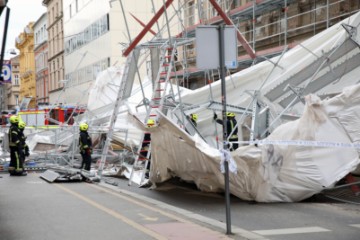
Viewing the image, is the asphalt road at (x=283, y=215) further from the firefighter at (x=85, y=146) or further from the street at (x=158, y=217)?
the firefighter at (x=85, y=146)

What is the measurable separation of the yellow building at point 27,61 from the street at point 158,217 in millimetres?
64736

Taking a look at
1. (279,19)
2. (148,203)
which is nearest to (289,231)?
(148,203)

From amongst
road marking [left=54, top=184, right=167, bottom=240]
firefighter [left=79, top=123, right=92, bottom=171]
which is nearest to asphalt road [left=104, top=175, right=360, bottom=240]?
road marking [left=54, top=184, right=167, bottom=240]

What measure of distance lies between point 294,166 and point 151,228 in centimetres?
328

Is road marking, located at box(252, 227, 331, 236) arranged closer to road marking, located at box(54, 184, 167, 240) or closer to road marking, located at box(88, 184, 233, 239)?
road marking, located at box(88, 184, 233, 239)

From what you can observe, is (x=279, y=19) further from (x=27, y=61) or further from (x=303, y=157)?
(x=27, y=61)

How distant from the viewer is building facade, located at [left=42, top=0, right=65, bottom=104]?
184 ft

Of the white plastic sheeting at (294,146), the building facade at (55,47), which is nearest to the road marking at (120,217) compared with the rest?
the white plastic sheeting at (294,146)

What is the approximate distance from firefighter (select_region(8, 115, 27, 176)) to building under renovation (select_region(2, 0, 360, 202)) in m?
1.84

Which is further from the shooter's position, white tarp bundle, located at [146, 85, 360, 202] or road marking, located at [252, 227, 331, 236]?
white tarp bundle, located at [146, 85, 360, 202]

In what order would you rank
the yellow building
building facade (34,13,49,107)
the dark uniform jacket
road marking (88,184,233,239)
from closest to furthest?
road marking (88,184,233,239)
the dark uniform jacket
building facade (34,13,49,107)
the yellow building

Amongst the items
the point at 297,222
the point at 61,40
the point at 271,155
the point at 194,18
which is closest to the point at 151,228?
the point at 297,222

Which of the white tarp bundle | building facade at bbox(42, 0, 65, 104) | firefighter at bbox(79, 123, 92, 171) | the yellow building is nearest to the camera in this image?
the white tarp bundle

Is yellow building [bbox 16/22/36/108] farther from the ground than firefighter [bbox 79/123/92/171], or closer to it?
farther from the ground
